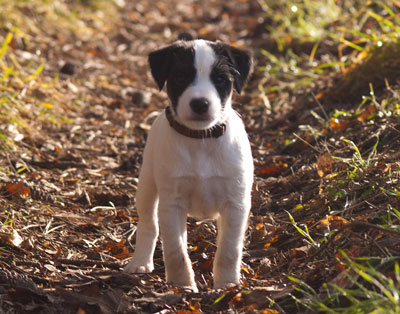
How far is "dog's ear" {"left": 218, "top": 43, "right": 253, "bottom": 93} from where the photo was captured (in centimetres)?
414

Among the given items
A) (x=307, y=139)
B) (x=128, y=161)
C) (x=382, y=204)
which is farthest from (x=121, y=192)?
(x=382, y=204)

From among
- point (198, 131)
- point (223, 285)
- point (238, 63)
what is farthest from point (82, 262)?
point (238, 63)

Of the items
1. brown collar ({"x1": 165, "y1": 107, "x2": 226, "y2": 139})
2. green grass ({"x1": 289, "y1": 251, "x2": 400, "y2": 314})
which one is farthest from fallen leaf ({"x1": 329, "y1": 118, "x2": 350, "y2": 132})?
green grass ({"x1": 289, "y1": 251, "x2": 400, "y2": 314})

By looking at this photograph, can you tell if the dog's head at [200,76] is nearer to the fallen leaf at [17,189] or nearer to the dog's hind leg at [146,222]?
the dog's hind leg at [146,222]

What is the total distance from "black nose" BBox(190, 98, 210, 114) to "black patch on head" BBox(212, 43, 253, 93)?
42cm

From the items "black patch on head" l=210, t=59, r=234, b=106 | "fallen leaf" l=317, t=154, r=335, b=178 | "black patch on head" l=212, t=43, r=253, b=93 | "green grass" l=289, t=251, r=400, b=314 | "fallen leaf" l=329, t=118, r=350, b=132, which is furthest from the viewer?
"fallen leaf" l=329, t=118, r=350, b=132

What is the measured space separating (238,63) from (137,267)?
4.79 ft

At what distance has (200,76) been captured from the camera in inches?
154

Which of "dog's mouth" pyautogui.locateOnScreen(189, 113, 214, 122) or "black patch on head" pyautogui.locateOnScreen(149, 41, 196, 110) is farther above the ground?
"black patch on head" pyautogui.locateOnScreen(149, 41, 196, 110)

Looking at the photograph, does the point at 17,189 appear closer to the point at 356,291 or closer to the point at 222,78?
the point at 222,78

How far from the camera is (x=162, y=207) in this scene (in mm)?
3959

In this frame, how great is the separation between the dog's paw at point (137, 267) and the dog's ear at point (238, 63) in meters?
1.29

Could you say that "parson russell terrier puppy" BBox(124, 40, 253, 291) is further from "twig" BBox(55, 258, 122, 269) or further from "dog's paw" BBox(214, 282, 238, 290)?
"twig" BBox(55, 258, 122, 269)

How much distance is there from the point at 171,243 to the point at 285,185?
5.91ft
